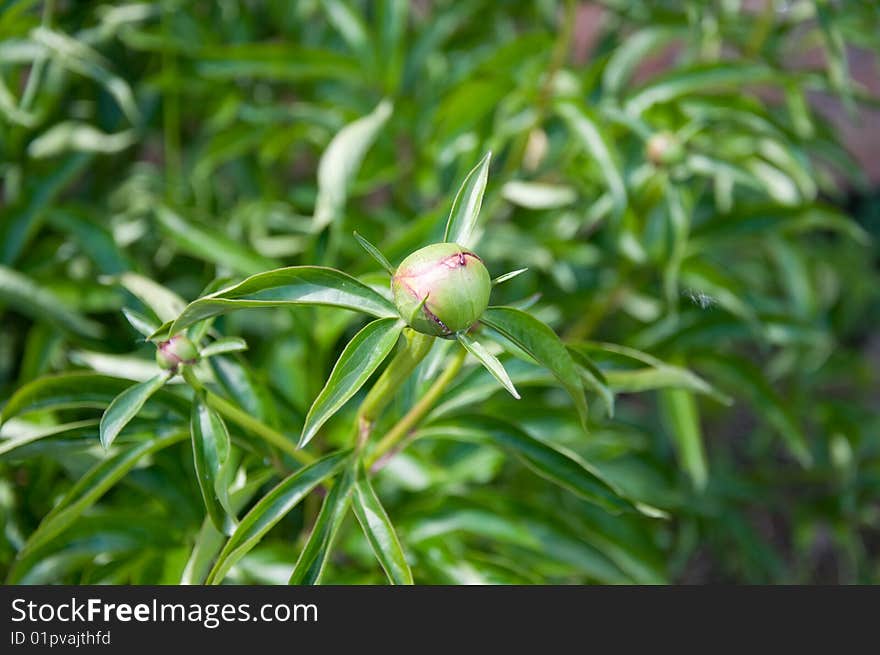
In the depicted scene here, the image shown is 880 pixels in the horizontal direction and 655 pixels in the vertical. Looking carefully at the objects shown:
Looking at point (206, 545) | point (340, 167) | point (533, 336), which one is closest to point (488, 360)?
point (533, 336)

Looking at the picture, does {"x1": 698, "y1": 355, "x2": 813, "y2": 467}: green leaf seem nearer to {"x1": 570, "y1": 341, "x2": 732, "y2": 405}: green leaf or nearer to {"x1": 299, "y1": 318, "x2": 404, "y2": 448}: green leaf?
{"x1": 570, "y1": 341, "x2": 732, "y2": 405}: green leaf

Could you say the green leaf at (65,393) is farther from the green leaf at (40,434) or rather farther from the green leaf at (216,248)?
the green leaf at (216,248)

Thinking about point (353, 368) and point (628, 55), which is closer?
point (353, 368)

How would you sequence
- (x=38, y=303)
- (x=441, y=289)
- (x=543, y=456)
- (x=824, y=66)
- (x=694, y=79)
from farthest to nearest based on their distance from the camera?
1. (x=824, y=66)
2. (x=694, y=79)
3. (x=38, y=303)
4. (x=543, y=456)
5. (x=441, y=289)

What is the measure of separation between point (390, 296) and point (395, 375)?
5 cm

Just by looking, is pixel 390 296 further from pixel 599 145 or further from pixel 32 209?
pixel 32 209

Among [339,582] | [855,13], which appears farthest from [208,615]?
[855,13]

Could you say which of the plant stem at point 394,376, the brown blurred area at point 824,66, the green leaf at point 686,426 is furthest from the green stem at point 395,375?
the brown blurred area at point 824,66

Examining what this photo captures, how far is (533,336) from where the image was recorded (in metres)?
0.51

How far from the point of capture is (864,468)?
1.32 metres

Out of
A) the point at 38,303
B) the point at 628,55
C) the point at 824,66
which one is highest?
the point at 824,66

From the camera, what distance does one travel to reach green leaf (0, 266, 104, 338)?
0.83 m

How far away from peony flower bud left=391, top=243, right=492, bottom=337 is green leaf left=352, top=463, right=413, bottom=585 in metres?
0.16

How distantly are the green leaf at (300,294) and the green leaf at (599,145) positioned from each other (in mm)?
422
